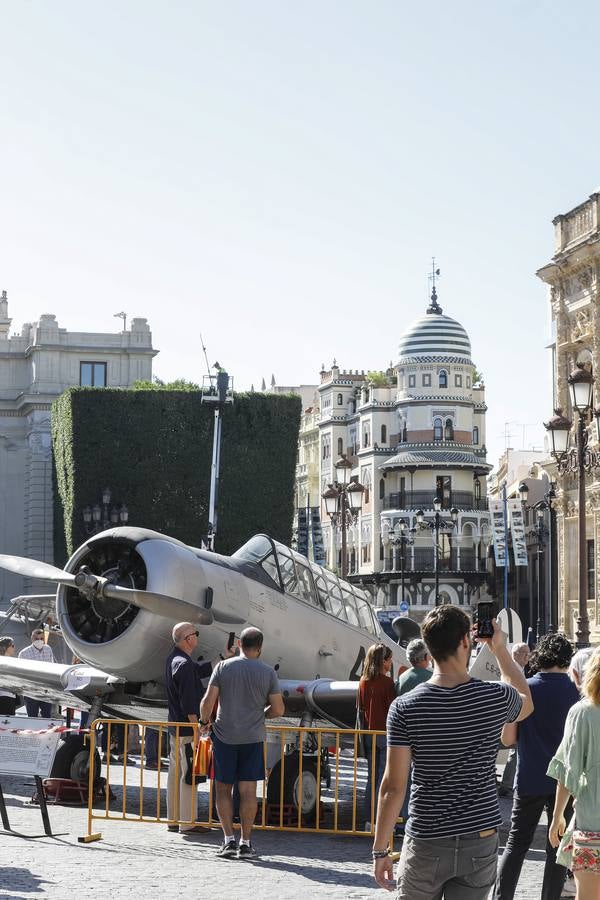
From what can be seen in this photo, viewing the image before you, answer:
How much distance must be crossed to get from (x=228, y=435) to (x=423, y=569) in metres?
46.8

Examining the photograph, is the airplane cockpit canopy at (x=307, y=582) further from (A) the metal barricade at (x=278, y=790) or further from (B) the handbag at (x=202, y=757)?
(B) the handbag at (x=202, y=757)

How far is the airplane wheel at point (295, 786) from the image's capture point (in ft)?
46.1

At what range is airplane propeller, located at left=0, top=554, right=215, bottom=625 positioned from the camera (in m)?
14.9

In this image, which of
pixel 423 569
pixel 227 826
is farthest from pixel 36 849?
pixel 423 569

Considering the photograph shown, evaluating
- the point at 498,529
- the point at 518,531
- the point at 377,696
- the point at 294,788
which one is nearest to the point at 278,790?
the point at 294,788

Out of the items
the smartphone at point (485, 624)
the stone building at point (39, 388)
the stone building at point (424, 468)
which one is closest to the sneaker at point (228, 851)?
the smartphone at point (485, 624)

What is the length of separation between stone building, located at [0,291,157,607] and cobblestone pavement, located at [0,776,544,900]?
2355 inches

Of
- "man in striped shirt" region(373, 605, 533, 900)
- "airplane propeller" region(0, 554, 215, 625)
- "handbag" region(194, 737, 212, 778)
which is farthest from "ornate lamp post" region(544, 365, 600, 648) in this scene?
"man in striped shirt" region(373, 605, 533, 900)

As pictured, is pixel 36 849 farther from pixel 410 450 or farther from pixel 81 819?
pixel 410 450

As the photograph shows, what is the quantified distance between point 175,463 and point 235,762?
46283 millimetres

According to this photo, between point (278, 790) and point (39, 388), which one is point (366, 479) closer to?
point (39, 388)

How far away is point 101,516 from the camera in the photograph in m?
55.0

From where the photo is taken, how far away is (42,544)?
238 ft

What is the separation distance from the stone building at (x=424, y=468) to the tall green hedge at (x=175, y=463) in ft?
147
